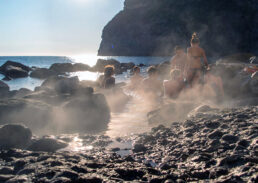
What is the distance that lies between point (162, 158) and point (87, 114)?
3.63 meters

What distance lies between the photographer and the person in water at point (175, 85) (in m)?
8.77

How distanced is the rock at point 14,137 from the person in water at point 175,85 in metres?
5.31

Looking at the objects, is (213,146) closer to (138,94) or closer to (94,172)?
(94,172)

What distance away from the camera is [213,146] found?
11.6ft

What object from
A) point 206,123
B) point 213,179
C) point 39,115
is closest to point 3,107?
point 39,115

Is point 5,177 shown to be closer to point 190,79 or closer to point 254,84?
point 254,84

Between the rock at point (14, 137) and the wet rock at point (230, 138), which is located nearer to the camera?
the wet rock at point (230, 138)

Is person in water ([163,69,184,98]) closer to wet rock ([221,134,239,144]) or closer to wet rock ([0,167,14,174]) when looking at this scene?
wet rock ([221,134,239,144])

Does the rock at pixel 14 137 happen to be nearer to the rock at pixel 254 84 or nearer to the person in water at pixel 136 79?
the rock at pixel 254 84

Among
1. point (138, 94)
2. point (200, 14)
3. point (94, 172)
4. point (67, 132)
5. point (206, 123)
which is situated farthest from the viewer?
point (200, 14)

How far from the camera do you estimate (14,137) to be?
4398mm

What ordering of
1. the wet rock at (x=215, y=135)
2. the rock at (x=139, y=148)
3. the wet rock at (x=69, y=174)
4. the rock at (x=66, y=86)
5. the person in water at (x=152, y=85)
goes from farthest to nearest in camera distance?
1. the person in water at (x=152, y=85)
2. the rock at (x=66, y=86)
3. the rock at (x=139, y=148)
4. the wet rock at (x=215, y=135)
5. the wet rock at (x=69, y=174)

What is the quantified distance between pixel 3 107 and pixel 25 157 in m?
2.99

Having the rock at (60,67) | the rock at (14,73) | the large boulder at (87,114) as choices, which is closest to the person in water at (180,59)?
the large boulder at (87,114)
